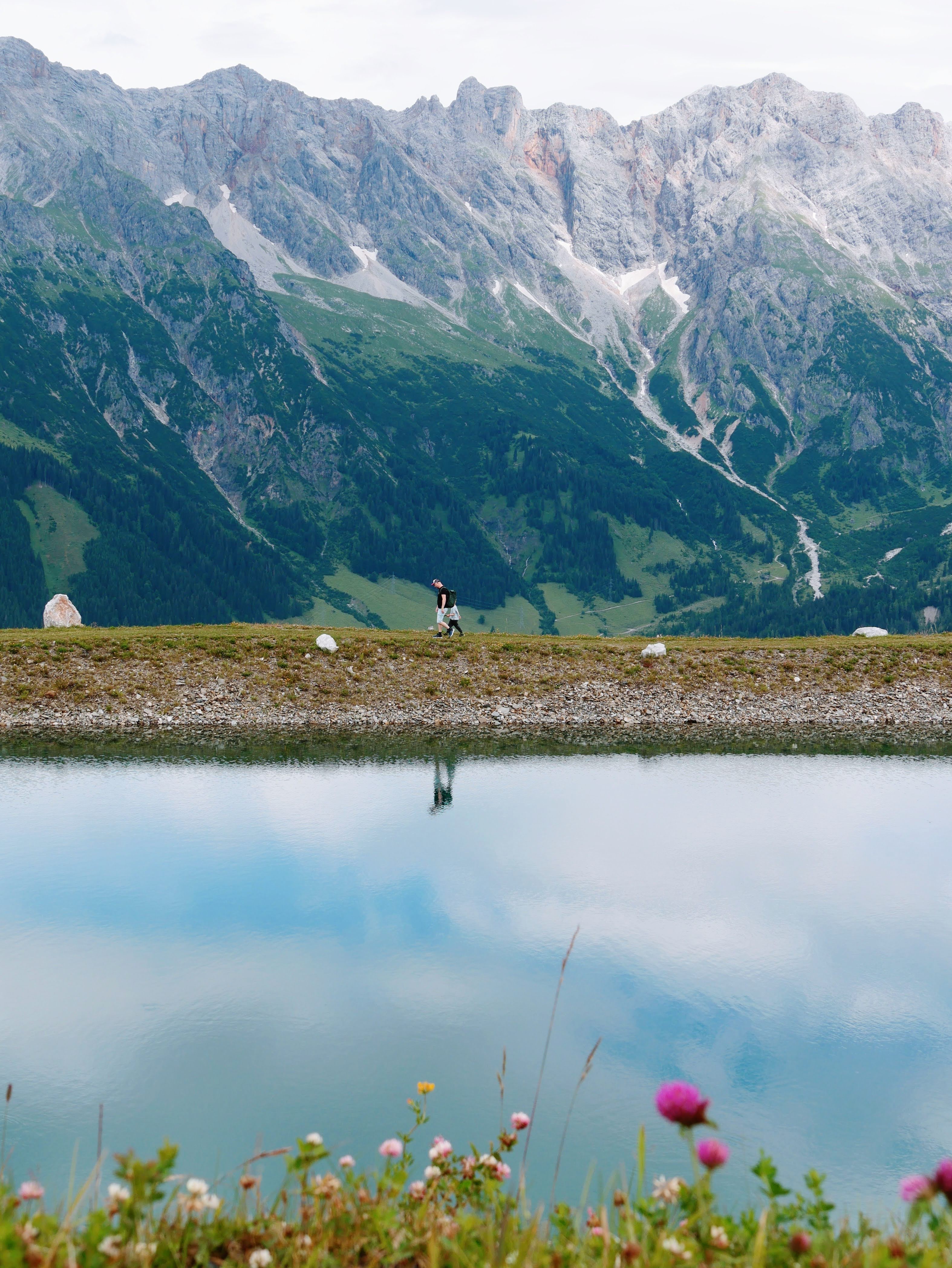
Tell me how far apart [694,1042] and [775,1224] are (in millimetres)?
11413

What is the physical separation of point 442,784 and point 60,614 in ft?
173

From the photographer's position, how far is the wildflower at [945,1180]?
19.4ft

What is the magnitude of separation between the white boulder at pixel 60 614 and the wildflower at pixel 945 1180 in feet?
272

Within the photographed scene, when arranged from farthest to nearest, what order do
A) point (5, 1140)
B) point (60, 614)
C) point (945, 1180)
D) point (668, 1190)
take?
point (60, 614), point (5, 1140), point (668, 1190), point (945, 1180)

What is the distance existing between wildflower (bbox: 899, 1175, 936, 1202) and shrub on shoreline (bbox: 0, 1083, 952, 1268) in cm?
1

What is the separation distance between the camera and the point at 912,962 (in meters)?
23.2

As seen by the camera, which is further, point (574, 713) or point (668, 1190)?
point (574, 713)

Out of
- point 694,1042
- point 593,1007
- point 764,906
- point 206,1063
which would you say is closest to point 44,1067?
point 206,1063

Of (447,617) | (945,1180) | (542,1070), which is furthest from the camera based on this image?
(447,617)

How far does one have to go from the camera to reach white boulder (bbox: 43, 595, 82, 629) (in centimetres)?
8088

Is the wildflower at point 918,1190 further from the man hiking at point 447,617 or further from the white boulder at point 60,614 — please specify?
the white boulder at point 60,614

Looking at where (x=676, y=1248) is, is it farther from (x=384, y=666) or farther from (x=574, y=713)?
(x=384, y=666)

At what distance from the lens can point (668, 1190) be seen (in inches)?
314

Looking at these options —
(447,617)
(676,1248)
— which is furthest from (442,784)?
(676,1248)
